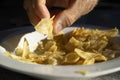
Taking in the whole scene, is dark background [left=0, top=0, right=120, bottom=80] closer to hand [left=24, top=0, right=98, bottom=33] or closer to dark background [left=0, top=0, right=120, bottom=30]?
dark background [left=0, top=0, right=120, bottom=30]

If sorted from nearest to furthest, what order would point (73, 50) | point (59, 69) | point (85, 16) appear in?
1. point (59, 69)
2. point (73, 50)
3. point (85, 16)

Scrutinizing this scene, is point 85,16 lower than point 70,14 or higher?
lower

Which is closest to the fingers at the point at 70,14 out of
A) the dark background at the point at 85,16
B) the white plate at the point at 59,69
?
the white plate at the point at 59,69

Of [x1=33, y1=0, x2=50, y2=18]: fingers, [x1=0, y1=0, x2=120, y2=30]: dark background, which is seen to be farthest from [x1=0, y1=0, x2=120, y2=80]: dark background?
[x1=33, y1=0, x2=50, y2=18]: fingers

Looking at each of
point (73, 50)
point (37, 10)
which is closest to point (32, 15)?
point (37, 10)

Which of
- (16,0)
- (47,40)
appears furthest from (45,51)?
(16,0)

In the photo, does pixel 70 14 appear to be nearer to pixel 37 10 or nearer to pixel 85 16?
pixel 37 10

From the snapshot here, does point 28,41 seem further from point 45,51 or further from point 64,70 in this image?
point 64,70
